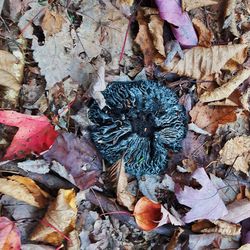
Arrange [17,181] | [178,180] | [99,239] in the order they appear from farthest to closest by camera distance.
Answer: [178,180] < [99,239] < [17,181]

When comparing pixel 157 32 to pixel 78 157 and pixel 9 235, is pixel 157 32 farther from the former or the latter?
pixel 9 235

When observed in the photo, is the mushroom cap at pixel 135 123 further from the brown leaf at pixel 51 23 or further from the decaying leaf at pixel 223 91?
the brown leaf at pixel 51 23

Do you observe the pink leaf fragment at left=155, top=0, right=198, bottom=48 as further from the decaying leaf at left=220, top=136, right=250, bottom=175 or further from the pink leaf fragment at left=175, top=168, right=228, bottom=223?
the pink leaf fragment at left=175, top=168, right=228, bottom=223

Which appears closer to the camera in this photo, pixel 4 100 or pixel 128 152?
pixel 4 100

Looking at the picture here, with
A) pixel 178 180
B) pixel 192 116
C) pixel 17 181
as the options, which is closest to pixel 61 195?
pixel 17 181

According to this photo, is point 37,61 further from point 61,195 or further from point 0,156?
point 61,195

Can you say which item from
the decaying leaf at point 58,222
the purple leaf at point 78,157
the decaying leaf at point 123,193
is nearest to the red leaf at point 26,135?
the purple leaf at point 78,157
